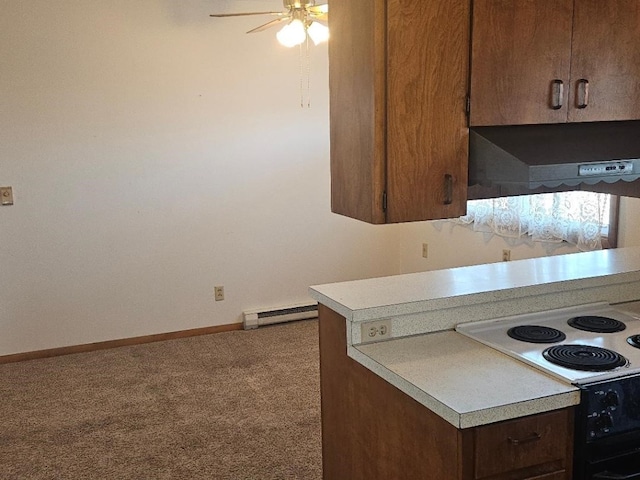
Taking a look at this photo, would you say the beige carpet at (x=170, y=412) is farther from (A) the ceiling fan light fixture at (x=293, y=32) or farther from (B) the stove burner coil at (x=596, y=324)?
(A) the ceiling fan light fixture at (x=293, y=32)

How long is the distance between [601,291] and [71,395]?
120 inches

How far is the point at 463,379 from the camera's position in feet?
6.38

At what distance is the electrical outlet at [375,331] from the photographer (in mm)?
2256

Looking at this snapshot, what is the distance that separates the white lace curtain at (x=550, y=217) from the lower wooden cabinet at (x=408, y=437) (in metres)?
2.40

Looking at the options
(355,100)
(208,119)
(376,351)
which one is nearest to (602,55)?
(355,100)

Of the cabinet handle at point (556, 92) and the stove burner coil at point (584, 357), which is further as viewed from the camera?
the cabinet handle at point (556, 92)

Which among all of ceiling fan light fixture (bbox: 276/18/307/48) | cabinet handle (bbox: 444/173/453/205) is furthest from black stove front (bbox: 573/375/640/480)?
ceiling fan light fixture (bbox: 276/18/307/48)

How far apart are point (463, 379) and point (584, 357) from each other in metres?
0.42

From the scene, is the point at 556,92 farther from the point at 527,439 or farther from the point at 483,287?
the point at 527,439

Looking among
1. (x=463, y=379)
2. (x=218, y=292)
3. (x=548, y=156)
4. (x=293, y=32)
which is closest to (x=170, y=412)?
(x=218, y=292)

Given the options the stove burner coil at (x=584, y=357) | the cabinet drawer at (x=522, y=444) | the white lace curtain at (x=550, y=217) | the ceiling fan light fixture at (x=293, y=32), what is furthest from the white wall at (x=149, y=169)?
the cabinet drawer at (x=522, y=444)

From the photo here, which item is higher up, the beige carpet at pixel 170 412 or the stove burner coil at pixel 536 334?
the stove burner coil at pixel 536 334

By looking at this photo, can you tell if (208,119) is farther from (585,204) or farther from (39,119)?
(585,204)

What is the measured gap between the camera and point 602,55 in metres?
2.27
